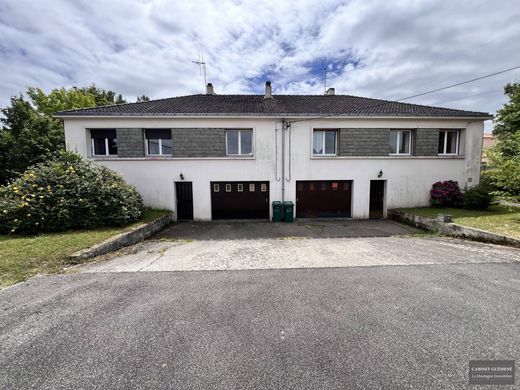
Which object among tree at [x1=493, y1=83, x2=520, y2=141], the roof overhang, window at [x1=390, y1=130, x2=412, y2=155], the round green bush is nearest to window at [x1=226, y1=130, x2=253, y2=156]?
the roof overhang

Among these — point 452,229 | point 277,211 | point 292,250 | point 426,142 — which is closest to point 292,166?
point 277,211

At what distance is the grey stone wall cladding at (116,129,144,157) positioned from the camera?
10.2 m

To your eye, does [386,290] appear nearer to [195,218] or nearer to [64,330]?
[64,330]

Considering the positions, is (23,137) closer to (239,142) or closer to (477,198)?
(239,142)

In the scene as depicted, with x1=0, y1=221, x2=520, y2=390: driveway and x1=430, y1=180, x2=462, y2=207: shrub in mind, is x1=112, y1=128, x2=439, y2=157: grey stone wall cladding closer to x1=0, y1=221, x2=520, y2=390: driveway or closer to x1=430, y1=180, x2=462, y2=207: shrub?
x1=430, y1=180, x2=462, y2=207: shrub

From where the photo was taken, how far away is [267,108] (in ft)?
38.4

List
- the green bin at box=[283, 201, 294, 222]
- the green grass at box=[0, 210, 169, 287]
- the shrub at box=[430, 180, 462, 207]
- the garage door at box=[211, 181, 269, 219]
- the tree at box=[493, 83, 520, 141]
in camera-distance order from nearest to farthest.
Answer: the green grass at box=[0, 210, 169, 287], the green bin at box=[283, 201, 294, 222], the shrub at box=[430, 180, 462, 207], the garage door at box=[211, 181, 269, 219], the tree at box=[493, 83, 520, 141]

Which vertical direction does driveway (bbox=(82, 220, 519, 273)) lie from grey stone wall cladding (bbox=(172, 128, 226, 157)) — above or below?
below

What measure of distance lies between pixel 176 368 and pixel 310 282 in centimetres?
263

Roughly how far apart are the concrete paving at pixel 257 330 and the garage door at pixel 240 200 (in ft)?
21.8

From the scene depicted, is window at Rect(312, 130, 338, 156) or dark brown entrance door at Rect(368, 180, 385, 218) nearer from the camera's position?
window at Rect(312, 130, 338, 156)

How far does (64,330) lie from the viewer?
280 centimetres

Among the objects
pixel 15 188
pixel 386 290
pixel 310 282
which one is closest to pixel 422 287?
pixel 386 290

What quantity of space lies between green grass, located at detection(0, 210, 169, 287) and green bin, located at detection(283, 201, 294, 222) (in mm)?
Answer: 6573
